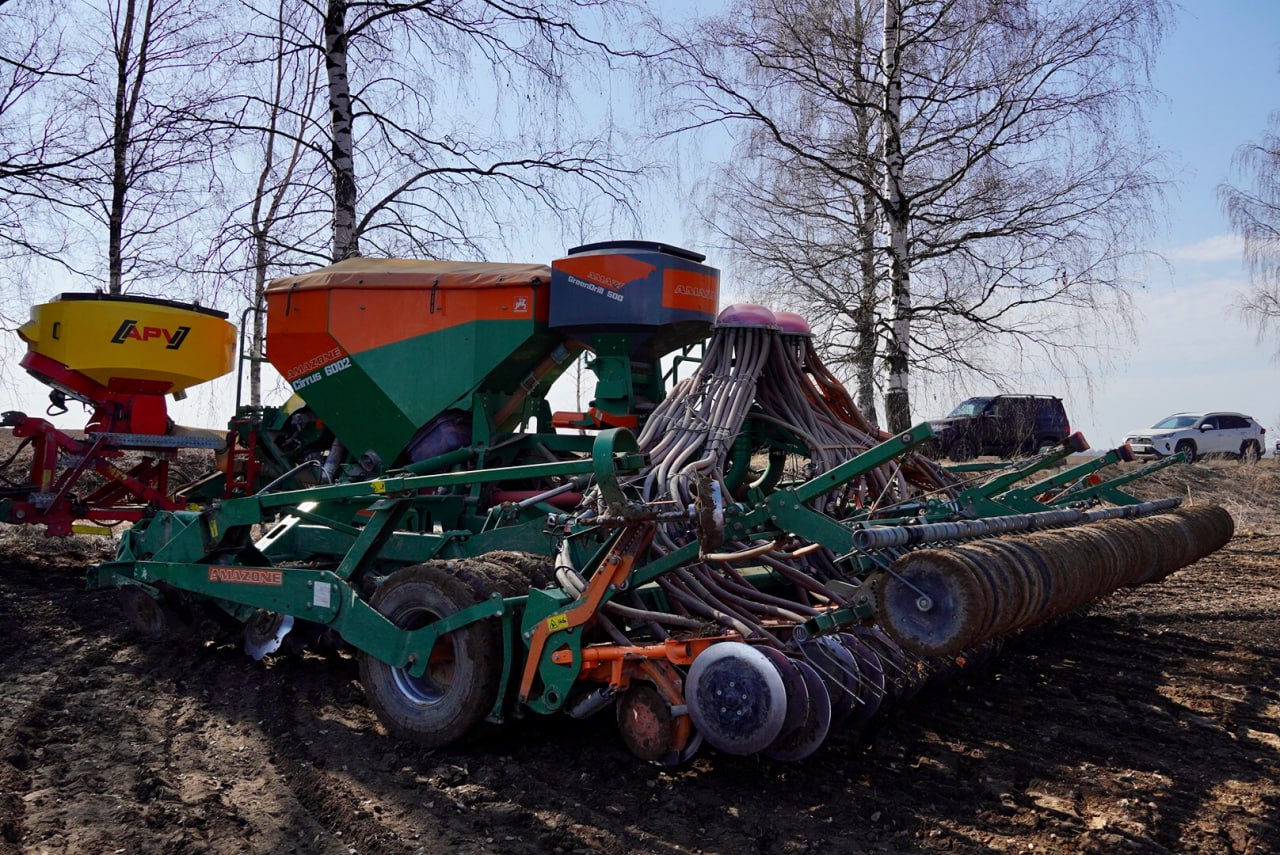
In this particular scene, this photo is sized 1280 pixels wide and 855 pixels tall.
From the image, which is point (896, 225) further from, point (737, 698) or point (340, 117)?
point (737, 698)

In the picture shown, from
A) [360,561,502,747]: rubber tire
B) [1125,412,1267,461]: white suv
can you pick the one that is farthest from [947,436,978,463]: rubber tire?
[360,561,502,747]: rubber tire

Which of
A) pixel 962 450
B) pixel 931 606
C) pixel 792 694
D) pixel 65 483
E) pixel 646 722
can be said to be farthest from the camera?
pixel 962 450

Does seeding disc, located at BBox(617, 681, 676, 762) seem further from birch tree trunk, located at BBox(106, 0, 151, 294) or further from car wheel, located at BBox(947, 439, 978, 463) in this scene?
car wheel, located at BBox(947, 439, 978, 463)

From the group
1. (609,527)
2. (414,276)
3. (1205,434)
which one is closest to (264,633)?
(414,276)

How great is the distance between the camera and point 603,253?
6.59 meters

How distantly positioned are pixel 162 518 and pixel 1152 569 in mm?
5628

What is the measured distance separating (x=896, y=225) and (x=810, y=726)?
8474 millimetres

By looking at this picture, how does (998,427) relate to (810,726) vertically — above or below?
above

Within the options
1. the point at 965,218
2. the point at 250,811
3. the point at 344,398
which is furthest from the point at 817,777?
the point at 965,218

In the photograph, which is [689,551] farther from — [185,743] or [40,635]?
[40,635]

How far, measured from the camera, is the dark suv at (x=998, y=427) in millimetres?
19656

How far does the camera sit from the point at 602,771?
4.22 metres

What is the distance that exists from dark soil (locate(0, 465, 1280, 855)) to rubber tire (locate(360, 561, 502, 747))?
131 mm

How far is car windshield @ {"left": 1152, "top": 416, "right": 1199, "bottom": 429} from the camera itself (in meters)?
25.2
